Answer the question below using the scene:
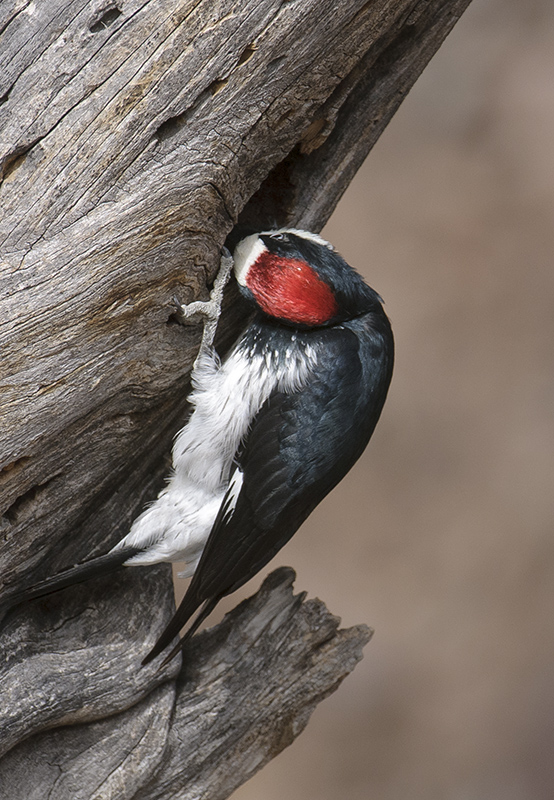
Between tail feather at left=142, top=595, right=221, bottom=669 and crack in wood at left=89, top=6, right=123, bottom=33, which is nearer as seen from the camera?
crack in wood at left=89, top=6, right=123, bottom=33

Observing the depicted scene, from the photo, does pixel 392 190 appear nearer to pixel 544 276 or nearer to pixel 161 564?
pixel 544 276

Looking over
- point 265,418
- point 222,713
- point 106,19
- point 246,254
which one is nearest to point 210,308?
point 246,254

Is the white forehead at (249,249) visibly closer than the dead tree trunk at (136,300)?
No

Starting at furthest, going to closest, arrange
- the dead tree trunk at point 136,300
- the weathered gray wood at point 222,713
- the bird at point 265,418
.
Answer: the weathered gray wood at point 222,713, the bird at point 265,418, the dead tree trunk at point 136,300

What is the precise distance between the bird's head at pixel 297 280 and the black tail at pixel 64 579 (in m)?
0.60

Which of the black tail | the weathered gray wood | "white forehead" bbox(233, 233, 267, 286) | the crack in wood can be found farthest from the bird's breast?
the crack in wood

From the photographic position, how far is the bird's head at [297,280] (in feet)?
5.19

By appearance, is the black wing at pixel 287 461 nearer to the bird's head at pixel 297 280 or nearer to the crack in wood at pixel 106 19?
the bird's head at pixel 297 280

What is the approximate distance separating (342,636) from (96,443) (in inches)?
28.2

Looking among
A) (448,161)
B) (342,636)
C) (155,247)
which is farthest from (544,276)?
(155,247)

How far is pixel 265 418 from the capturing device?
5.18ft

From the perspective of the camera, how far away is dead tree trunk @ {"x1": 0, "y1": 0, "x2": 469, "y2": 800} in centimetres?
146

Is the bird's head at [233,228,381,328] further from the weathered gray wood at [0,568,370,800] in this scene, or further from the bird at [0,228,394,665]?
the weathered gray wood at [0,568,370,800]

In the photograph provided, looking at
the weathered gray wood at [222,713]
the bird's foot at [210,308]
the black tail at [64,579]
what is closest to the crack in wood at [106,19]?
the bird's foot at [210,308]
